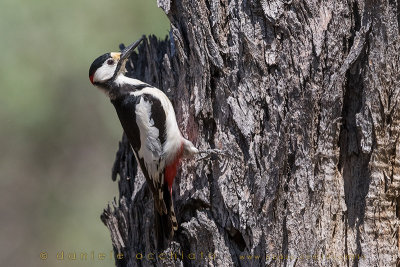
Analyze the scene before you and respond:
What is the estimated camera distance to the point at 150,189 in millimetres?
3955

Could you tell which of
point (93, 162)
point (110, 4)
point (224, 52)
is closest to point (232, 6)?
point (224, 52)

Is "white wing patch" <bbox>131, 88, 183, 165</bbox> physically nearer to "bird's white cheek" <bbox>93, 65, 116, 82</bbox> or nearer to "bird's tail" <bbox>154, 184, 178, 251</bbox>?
"bird's tail" <bbox>154, 184, 178, 251</bbox>

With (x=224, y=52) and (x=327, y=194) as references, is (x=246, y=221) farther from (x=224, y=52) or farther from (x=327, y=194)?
(x=224, y=52)

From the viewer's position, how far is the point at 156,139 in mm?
4227

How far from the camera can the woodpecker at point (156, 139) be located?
12.5 feet

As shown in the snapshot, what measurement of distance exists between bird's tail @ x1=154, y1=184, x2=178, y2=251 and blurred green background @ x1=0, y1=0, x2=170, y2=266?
358cm

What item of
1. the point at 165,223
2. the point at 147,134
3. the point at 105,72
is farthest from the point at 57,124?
the point at 165,223

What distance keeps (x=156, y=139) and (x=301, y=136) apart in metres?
1.19

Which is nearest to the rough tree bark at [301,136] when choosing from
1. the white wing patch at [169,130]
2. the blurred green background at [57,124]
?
the white wing patch at [169,130]

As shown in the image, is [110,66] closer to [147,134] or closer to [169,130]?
[147,134]

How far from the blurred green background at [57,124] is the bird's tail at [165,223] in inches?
141

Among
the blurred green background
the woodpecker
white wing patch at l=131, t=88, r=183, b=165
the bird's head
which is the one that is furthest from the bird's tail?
the blurred green background

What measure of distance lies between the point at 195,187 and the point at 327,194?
0.83 meters

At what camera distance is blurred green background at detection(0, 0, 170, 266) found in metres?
7.24
